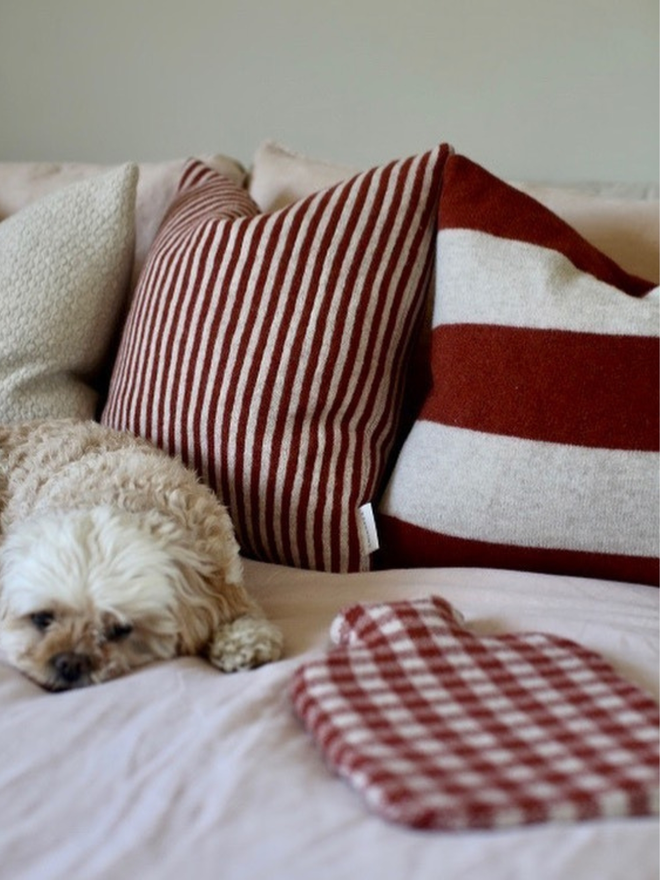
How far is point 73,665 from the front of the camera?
1.13 m

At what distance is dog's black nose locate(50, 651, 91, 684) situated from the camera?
3.72ft

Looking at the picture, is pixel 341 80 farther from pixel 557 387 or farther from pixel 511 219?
pixel 557 387

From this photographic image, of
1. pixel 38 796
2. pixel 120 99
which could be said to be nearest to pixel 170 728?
pixel 38 796


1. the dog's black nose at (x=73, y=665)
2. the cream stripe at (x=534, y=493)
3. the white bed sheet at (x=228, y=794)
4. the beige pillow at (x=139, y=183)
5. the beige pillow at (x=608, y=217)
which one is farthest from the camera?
the beige pillow at (x=139, y=183)

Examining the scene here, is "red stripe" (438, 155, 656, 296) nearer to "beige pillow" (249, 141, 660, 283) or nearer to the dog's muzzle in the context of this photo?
"beige pillow" (249, 141, 660, 283)

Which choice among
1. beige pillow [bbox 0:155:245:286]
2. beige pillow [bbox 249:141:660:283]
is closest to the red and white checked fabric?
beige pillow [bbox 249:141:660:283]

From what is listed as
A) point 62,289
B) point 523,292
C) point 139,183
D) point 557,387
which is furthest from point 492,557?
point 139,183

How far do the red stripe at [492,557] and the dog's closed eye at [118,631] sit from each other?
40cm

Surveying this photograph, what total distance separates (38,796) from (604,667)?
555mm

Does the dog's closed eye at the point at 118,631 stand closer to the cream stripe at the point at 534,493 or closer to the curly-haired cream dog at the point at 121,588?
the curly-haired cream dog at the point at 121,588

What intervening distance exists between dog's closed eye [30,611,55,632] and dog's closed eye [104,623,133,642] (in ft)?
0.21

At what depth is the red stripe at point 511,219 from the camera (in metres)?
1.39

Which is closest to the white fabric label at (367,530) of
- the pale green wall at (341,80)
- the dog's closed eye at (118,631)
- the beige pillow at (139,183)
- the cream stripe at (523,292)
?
the cream stripe at (523,292)

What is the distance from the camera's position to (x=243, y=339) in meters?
1.45
